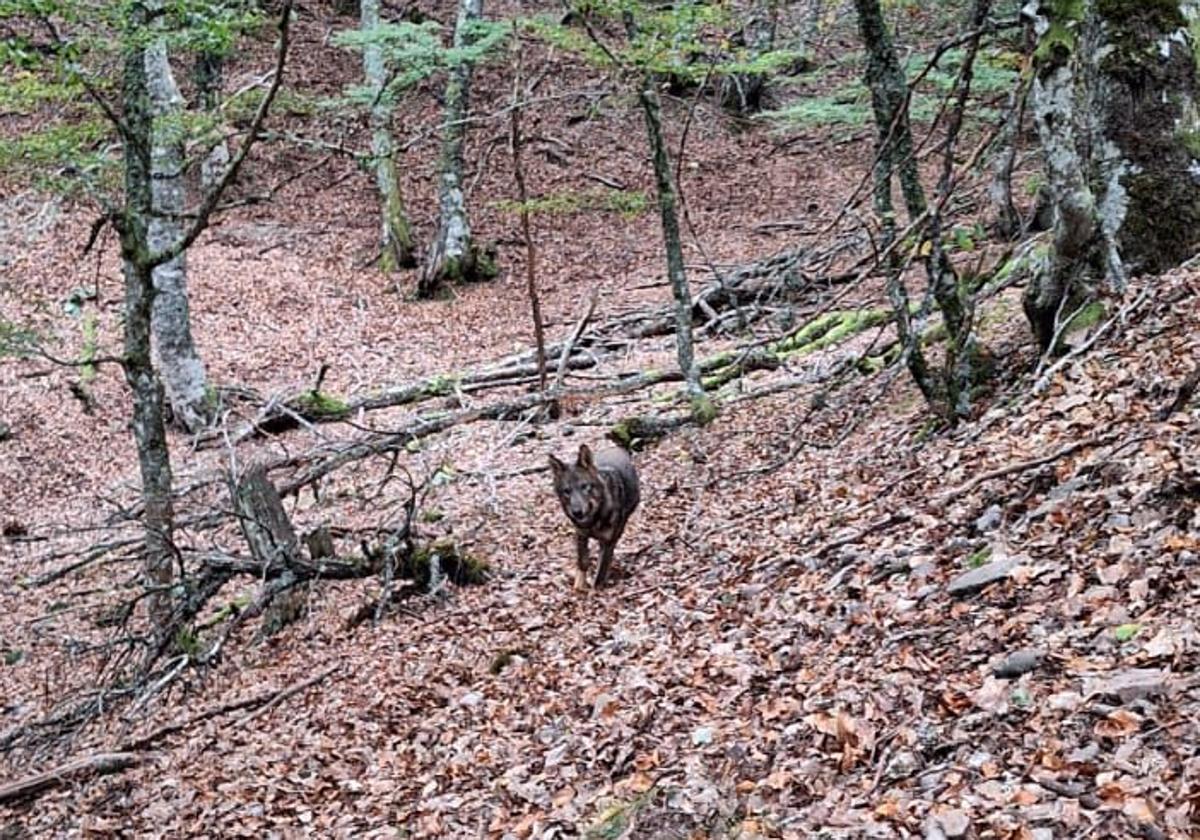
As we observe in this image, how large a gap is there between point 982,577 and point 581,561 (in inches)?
144

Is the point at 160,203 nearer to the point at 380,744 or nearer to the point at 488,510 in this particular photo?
the point at 488,510

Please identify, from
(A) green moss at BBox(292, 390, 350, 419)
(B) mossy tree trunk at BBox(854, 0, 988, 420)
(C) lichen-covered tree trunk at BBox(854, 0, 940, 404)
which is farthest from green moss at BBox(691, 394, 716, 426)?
(A) green moss at BBox(292, 390, 350, 419)

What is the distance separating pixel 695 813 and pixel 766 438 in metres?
6.91

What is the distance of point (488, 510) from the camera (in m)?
11.5

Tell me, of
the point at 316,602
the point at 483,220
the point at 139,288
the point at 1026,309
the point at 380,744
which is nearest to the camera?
the point at 380,744

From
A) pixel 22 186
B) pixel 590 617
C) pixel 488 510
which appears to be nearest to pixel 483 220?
pixel 22 186

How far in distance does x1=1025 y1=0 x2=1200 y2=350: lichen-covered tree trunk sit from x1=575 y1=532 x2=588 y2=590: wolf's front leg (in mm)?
3548

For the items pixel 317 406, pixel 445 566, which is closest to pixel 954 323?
pixel 445 566

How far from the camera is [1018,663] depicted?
14.7 ft

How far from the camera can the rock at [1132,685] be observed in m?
3.88

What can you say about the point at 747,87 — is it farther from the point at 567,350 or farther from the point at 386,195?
the point at 567,350

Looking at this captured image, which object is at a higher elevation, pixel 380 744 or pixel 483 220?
pixel 483 220

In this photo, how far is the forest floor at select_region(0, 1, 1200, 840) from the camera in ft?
13.6

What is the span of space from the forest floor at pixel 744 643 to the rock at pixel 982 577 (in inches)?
0.9
